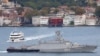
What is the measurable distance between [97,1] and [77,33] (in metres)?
22.5

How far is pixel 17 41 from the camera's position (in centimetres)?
4575

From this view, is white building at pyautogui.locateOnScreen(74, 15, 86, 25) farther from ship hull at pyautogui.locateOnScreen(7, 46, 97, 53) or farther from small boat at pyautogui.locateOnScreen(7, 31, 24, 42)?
ship hull at pyautogui.locateOnScreen(7, 46, 97, 53)

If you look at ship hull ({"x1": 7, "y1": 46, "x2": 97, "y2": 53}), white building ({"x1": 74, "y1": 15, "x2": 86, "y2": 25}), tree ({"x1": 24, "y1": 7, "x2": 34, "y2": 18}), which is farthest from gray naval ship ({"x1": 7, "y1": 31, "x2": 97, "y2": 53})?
tree ({"x1": 24, "y1": 7, "x2": 34, "y2": 18})

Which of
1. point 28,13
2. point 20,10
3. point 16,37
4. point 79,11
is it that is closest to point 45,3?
point 20,10

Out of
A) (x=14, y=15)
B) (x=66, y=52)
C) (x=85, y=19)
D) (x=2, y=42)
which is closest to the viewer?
(x=66, y=52)

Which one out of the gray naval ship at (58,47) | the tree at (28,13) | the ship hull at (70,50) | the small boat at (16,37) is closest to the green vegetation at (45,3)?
the tree at (28,13)

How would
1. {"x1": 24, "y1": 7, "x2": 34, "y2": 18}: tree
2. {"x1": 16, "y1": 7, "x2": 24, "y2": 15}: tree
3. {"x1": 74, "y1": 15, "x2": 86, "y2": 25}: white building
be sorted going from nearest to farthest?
{"x1": 74, "y1": 15, "x2": 86, "y2": 25}: white building, {"x1": 24, "y1": 7, "x2": 34, "y2": 18}: tree, {"x1": 16, "y1": 7, "x2": 24, "y2": 15}: tree

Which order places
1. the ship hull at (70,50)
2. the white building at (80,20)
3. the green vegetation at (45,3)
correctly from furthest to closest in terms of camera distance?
the green vegetation at (45,3), the white building at (80,20), the ship hull at (70,50)

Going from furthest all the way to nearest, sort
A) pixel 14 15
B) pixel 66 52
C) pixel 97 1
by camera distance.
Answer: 1. pixel 97 1
2. pixel 14 15
3. pixel 66 52

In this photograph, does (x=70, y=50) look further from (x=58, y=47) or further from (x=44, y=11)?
(x=44, y=11)

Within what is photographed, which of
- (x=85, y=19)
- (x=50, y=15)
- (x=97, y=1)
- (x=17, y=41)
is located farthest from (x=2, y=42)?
(x=97, y=1)

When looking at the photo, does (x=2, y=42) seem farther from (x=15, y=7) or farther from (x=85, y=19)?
(x=15, y=7)

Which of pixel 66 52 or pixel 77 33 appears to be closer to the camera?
pixel 66 52

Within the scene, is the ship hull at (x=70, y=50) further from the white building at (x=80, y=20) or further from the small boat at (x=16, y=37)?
the white building at (x=80, y=20)
